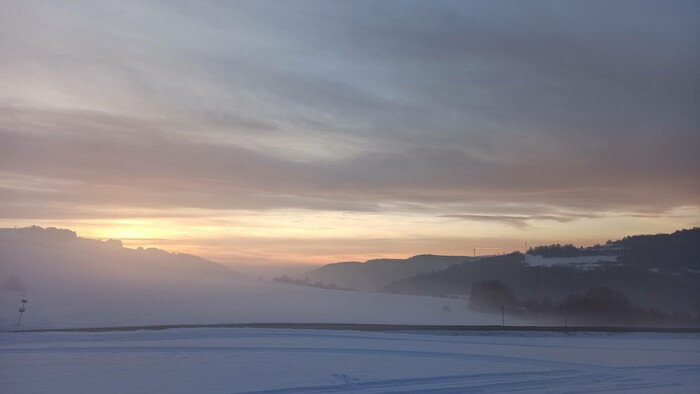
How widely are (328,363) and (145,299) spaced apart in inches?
2229

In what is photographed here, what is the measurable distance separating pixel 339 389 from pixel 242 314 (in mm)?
44240

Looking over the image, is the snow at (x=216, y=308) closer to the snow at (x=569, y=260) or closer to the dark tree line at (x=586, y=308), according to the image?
the dark tree line at (x=586, y=308)

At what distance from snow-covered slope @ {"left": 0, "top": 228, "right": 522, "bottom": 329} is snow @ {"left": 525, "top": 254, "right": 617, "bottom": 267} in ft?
123

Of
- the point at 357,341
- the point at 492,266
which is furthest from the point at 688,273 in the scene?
the point at 357,341

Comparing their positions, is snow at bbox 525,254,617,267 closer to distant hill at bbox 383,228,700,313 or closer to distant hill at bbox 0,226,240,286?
distant hill at bbox 383,228,700,313

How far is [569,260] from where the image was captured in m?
131

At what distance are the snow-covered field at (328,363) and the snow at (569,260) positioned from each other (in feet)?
290

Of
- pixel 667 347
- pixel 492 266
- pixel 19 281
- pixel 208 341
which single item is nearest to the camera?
pixel 208 341

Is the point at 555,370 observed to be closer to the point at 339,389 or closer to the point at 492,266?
the point at 339,389

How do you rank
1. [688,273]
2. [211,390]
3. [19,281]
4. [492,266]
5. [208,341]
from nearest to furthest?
1. [211,390]
2. [208,341]
3. [19,281]
4. [688,273]
5. [492,266]

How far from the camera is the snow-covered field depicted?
64.6 feet

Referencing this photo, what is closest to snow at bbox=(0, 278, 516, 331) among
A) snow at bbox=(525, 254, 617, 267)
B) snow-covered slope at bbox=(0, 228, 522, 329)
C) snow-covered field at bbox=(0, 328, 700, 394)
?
snow-covered slope at bbox=(0, 228, 522, 329)

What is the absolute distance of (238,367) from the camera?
23.3 meters

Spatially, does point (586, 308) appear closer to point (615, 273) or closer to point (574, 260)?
point (615, 273)
